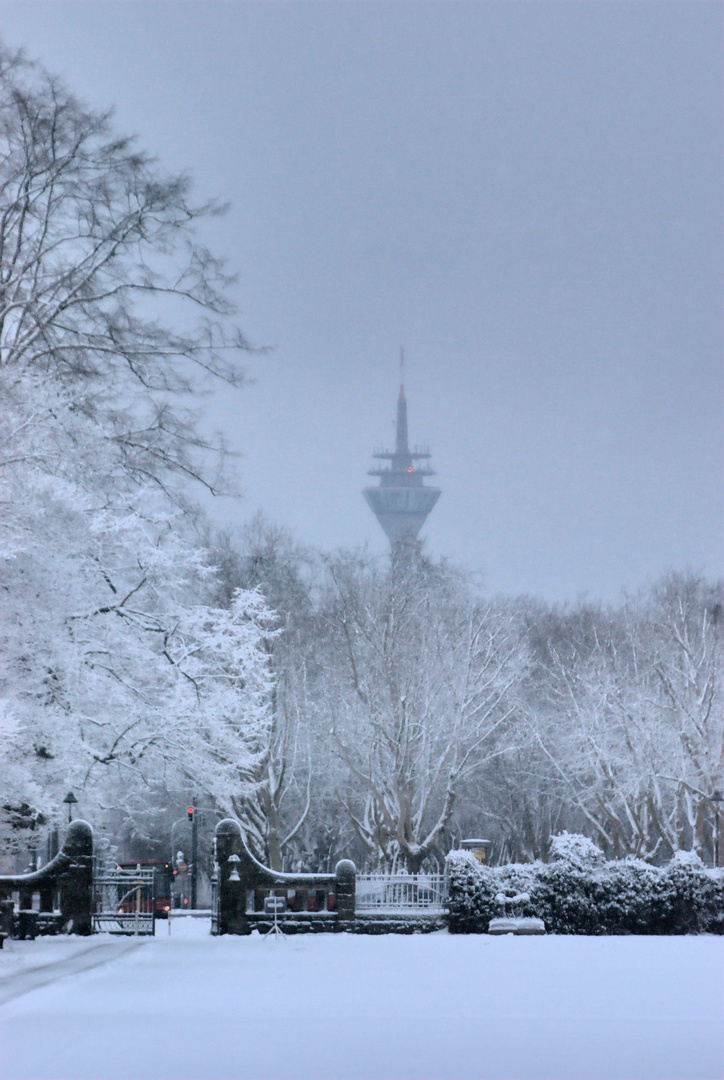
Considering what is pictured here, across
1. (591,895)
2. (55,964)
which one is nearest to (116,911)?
(55,964)

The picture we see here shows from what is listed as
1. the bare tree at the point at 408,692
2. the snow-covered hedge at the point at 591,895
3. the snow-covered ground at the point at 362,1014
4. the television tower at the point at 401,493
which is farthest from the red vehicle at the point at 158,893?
the television tower at the point at 401,493

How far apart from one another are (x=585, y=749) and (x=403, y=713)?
7.68 metres

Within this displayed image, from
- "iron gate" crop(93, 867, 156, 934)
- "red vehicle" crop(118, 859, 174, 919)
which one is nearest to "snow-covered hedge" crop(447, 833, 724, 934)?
"iron gate" crop(93, 867, 156, 934)

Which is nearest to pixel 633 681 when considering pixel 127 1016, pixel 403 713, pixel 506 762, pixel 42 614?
pixel 506 762

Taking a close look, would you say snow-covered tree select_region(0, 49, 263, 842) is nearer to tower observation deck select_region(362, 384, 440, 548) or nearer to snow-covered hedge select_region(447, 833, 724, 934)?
snow-covered hedge select_region(447, 833, 724, 934)

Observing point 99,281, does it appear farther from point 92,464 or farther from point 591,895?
point 591,895

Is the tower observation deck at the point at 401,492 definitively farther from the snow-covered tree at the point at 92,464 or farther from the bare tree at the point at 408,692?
the snow-covered tree at the point at 92,464

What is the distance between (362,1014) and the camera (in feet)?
37.1

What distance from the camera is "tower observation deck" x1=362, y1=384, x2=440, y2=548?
450 feet

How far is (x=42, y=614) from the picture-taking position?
643 inches

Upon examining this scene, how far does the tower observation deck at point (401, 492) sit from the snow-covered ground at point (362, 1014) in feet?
352

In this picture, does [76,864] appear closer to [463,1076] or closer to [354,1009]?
[354,1009]

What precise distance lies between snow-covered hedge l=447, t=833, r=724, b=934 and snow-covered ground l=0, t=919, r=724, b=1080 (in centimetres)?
348

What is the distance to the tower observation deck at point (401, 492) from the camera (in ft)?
450
